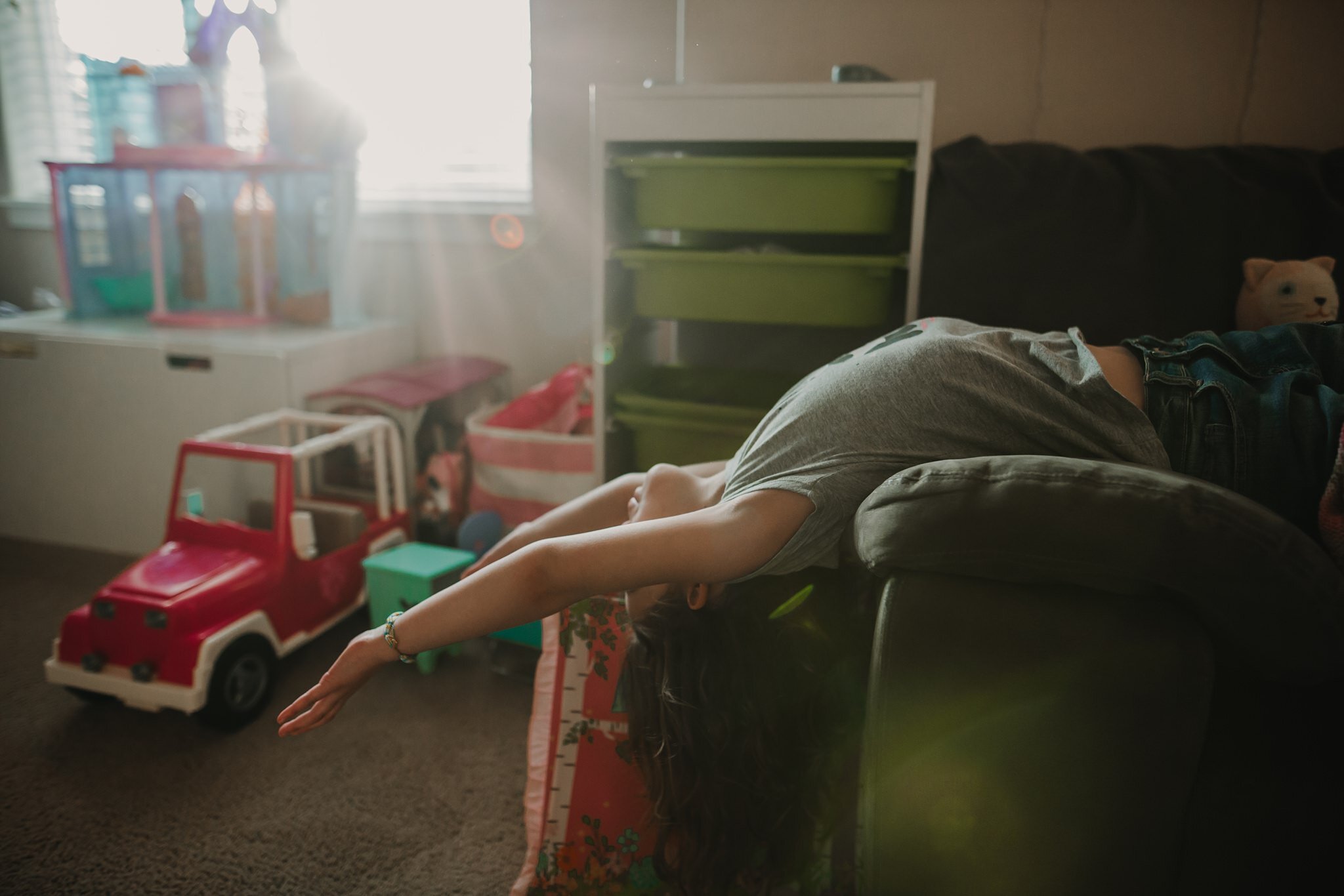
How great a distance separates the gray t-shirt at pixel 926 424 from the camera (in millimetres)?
874

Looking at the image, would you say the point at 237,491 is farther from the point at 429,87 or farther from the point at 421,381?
the point at 429,87

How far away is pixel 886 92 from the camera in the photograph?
1.36m

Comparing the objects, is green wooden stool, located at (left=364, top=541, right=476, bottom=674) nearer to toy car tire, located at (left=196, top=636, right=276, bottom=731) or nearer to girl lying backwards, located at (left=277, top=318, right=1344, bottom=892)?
toy car tire, located at (left=196, top=636, right=276, bottom=731)

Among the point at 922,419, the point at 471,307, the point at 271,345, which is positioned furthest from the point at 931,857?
the point at 471,307

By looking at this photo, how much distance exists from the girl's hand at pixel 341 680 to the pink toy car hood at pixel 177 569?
0.61 m

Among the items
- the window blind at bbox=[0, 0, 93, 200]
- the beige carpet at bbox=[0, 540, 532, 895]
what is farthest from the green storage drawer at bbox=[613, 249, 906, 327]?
the window blind at bbox=[0, 0, 93, 200]

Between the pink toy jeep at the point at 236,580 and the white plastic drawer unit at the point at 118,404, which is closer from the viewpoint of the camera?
the pink toy jeep at the point at 236,580

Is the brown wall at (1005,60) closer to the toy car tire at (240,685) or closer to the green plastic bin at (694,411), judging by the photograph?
the green plastic bin at (694,411)

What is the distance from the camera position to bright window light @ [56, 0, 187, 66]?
2.34 meters

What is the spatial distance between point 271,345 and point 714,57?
3.73 ft

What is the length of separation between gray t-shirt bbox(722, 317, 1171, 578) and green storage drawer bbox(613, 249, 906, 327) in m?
0.50

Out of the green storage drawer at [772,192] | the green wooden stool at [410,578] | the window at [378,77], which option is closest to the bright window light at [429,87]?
the window at [378,77]

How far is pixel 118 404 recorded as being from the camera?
71.6 inches

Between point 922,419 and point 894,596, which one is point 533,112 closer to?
point 922,419
